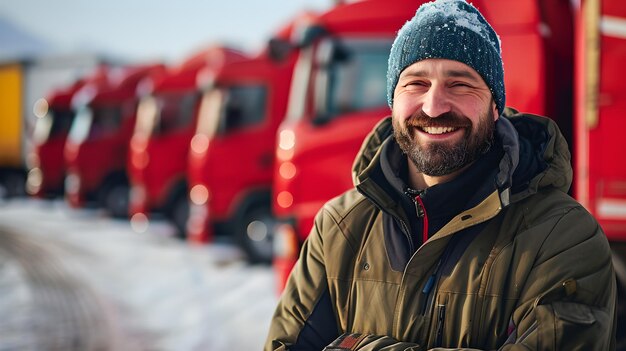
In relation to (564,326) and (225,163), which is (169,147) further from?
Result: (564,326)

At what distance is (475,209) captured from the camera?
1719mm

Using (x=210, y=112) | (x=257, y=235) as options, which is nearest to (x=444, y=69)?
(x=257, y=235)

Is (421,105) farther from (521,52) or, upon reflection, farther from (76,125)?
(76,125)

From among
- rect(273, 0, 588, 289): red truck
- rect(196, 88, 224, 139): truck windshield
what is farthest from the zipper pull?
rect(196, 88, 224, 139): truck windshield

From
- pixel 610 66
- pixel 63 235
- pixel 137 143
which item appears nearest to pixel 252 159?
pixel 137 143

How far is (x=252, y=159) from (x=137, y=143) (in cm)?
384

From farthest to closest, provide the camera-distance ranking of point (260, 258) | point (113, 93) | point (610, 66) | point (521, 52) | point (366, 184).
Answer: point (113, 93) < point (260, 258) < point (521, 52) < point (610, 66) < point (366, 184)

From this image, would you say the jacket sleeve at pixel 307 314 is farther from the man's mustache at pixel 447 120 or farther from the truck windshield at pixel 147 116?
the truck windshield at pixel 147 116

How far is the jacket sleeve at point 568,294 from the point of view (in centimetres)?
157

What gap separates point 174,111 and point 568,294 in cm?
1115

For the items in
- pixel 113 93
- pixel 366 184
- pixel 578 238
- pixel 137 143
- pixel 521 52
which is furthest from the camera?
pixel 113 93

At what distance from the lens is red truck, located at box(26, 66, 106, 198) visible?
56.1ft

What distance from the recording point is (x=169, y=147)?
39.7 ft

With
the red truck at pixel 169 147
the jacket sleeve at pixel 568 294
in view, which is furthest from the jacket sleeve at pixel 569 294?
the red truck at pixel 169 147
